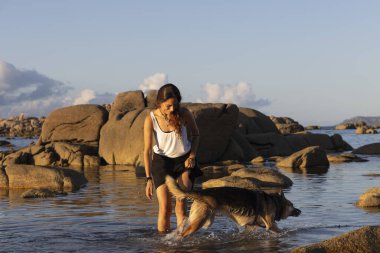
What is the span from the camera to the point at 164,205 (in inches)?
359

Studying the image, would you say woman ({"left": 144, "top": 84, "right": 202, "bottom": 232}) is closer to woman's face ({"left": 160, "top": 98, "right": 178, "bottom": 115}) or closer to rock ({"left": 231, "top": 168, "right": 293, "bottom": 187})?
woman's face ({"left": 160, "top": 98, "right": 178, "bottom": 115})

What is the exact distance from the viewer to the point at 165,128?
880cm

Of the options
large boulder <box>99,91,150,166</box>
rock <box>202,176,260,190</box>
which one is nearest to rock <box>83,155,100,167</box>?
large boulder <box>99,91,150,166</box>

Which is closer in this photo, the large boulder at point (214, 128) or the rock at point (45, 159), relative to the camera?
the large boulder at point (214, 128)

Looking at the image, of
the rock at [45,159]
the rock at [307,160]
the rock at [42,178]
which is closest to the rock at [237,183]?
the rock at [42,178]

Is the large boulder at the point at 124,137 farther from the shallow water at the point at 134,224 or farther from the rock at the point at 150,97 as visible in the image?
the shallow water at the point at 134,224

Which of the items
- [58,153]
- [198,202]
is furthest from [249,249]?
[58,153]

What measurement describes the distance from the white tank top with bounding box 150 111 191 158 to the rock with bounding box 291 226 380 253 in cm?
219

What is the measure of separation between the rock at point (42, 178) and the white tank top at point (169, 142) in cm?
903

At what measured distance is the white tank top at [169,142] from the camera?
Result: 28.9ft

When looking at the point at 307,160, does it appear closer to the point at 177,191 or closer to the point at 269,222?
the point at 269,222

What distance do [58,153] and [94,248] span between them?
812 inches

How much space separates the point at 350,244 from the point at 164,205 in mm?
2766

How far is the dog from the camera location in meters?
8.55
